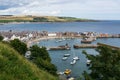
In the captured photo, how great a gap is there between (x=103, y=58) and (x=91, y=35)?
98.7 metres

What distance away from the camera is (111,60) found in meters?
18.8

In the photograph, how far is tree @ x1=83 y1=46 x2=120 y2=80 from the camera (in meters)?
17.9

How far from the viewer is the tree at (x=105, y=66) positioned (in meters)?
17.9

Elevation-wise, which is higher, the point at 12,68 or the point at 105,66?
the point at 12,68

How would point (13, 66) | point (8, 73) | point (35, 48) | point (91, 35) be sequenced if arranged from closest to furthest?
point (8, 73), point (13, 66), point (35, 48), point (91, 35)

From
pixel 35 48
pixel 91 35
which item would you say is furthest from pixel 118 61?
pixel 91 35

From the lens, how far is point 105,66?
1822cm

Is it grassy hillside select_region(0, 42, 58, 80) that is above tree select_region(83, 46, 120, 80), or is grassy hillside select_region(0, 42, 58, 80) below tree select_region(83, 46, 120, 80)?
above

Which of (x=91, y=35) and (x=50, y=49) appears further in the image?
(x=91, y=35)

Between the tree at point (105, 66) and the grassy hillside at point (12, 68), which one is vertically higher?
the grassy hillside at point (12, 68)

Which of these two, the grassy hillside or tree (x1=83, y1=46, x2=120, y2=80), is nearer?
the grassy hillside

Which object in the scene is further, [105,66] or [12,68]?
[105,66]

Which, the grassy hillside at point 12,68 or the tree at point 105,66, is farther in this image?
the tree at point 105,66

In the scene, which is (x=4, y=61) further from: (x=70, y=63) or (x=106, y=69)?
(x=70, y=63)
